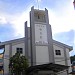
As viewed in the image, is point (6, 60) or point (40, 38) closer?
point (6, 60)

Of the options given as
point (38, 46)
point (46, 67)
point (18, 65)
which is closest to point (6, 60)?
point (18, 65)

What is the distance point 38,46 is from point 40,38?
141 cm

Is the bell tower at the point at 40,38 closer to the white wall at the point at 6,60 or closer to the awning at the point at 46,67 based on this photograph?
the awning at the point at 46,67

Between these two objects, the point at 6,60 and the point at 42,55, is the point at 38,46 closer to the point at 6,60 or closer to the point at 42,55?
the point at 42,55

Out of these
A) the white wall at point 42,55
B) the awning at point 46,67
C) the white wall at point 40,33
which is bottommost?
the awning at point 46,67

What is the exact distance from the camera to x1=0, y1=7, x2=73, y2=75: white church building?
2664 centimetres

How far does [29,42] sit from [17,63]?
5810 mm

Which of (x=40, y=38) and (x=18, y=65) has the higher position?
(x=40, y=38)

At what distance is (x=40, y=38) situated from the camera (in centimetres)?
2802

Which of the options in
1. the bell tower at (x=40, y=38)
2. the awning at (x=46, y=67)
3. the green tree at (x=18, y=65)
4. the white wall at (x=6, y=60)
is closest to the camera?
the awning at (x=46, y=67)

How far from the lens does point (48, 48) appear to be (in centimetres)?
2773

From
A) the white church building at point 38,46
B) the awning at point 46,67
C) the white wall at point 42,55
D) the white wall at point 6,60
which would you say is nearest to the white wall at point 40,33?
the white church building at point 38,46

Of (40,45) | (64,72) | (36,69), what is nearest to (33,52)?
(40,45)

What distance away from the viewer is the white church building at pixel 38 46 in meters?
26.6
